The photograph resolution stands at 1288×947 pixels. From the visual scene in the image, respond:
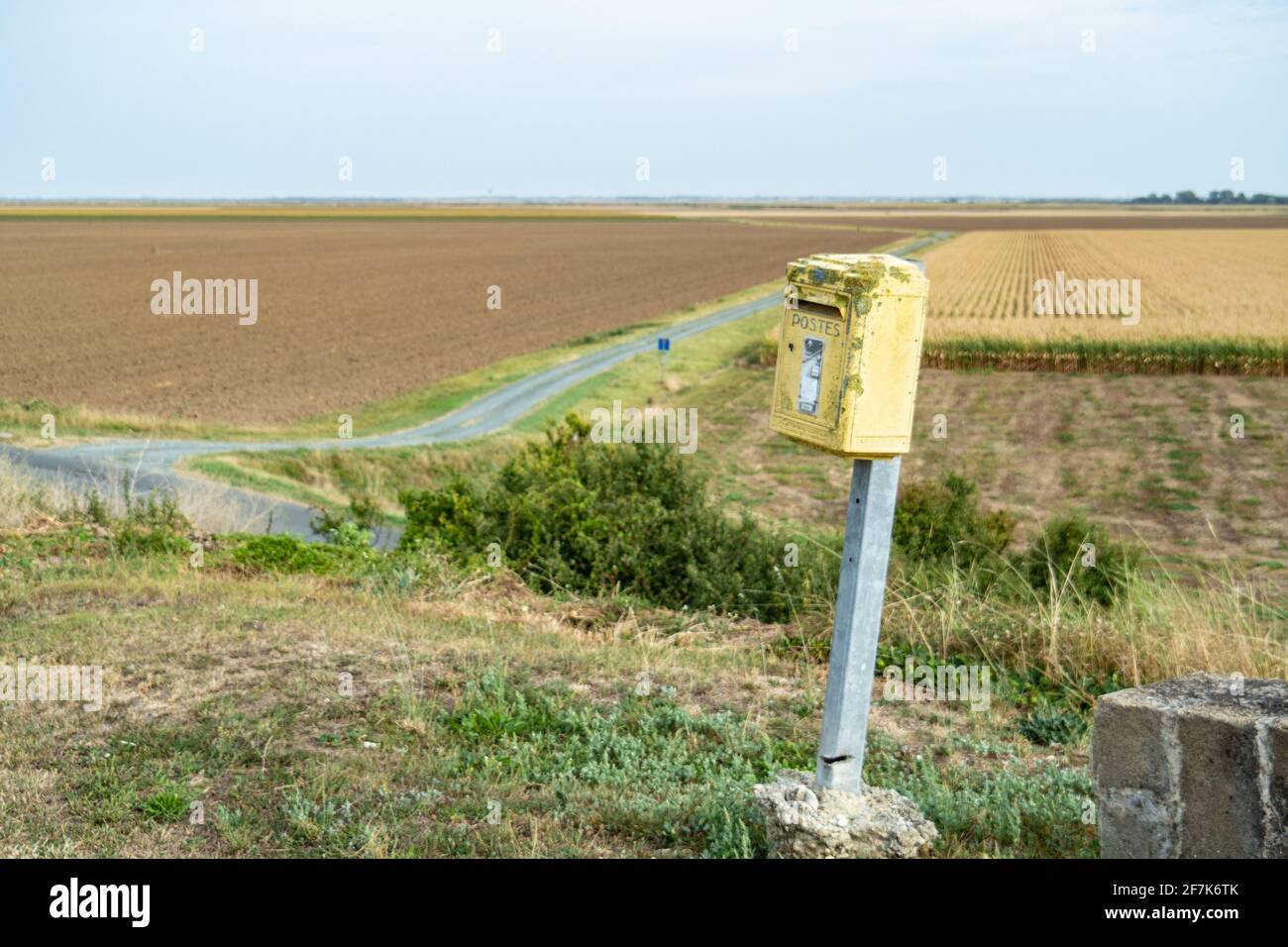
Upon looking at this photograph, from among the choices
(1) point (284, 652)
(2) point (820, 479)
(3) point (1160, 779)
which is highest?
(3) point (1160, 779)

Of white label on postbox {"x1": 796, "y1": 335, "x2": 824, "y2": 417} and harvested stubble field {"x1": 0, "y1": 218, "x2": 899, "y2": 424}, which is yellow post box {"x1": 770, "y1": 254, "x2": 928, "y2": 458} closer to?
white label on postbox {"x1": 796, "y1": 335, "x2": 824, "y2": 417}

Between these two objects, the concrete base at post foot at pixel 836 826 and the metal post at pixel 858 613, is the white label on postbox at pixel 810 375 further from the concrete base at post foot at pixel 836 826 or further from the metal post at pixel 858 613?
the concrete base at post foot at pixel 836 826

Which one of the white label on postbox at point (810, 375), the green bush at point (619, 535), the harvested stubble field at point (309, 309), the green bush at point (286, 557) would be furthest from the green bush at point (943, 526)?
the harvested stubble field at point (309, 309)

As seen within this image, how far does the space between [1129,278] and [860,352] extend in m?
59.2

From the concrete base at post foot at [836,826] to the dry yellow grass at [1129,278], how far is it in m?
32.8

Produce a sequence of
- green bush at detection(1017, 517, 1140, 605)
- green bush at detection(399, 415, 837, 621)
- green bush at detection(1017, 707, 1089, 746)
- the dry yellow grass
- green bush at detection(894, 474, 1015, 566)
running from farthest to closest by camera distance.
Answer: the dry yellow grass
green bush at detection(894, 474, 1015, 566)
green bush at detection(1017, 517, 1140, 605)
green bush at detection(399, 415, 837, 621)
green bush at detection(1017, 707, 1089, 746)

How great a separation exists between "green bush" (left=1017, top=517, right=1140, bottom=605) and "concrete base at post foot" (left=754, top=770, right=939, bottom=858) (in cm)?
687

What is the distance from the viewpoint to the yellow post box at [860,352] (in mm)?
3734

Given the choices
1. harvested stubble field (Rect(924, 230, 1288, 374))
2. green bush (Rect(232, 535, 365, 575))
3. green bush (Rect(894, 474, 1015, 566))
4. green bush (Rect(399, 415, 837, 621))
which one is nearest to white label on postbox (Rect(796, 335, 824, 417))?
green bush (Rect(399, 415, 837, 621))

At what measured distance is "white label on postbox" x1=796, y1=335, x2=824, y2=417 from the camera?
3885 mm

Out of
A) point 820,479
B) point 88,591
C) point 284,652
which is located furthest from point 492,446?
point 284,652

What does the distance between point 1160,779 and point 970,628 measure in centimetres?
319
